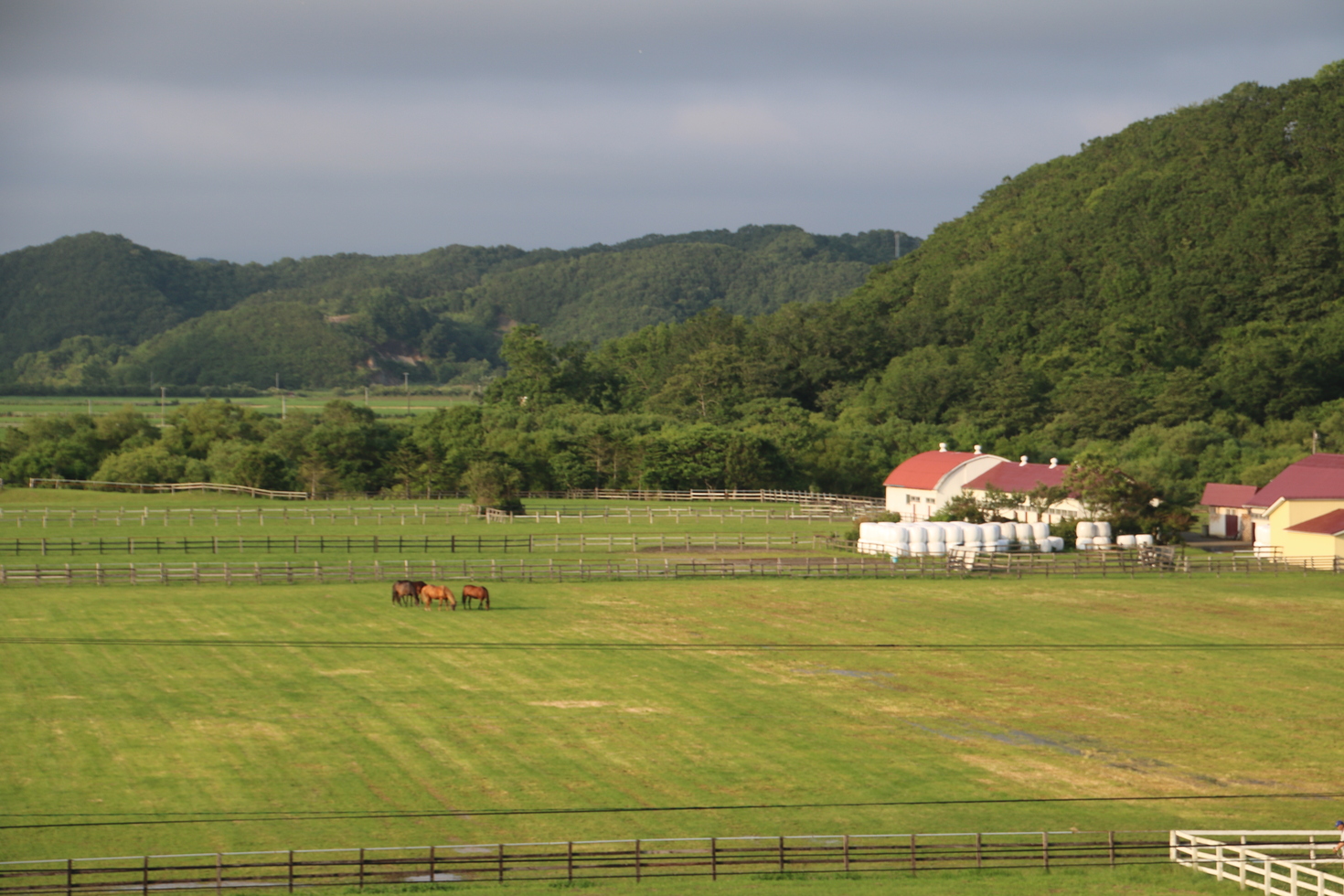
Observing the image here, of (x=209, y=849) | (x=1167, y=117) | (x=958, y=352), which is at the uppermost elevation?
(x=1167, y=117)

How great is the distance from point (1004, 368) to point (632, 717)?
10529 cm

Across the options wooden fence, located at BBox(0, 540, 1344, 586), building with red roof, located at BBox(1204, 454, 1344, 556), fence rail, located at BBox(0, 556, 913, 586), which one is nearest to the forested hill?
building with red roof, located at BBox(1204, 454, 1344, 556)

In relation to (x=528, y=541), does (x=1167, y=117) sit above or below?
above

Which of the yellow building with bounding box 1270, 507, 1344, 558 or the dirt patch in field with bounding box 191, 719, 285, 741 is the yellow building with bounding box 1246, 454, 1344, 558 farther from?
the dirt patch in field with bounding box 191, 719, 285, 741

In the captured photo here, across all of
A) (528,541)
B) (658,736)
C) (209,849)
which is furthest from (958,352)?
(209,849)

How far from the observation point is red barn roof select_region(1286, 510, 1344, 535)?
2352 inches

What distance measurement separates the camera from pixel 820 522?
77562 mm

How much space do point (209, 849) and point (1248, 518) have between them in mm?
63127

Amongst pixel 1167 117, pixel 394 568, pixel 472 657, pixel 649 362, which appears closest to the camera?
pixel 472 657

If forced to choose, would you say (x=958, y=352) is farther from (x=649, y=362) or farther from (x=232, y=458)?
(x=232, y=458)

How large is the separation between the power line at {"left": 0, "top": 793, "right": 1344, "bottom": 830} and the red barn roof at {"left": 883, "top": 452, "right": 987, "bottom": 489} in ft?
172

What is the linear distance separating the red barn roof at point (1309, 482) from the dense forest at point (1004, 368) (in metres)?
4.63

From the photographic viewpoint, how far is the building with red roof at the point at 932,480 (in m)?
76.8

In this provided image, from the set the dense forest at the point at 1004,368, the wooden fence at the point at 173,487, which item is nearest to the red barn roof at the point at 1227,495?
the dense forest at the point at 1004,368
